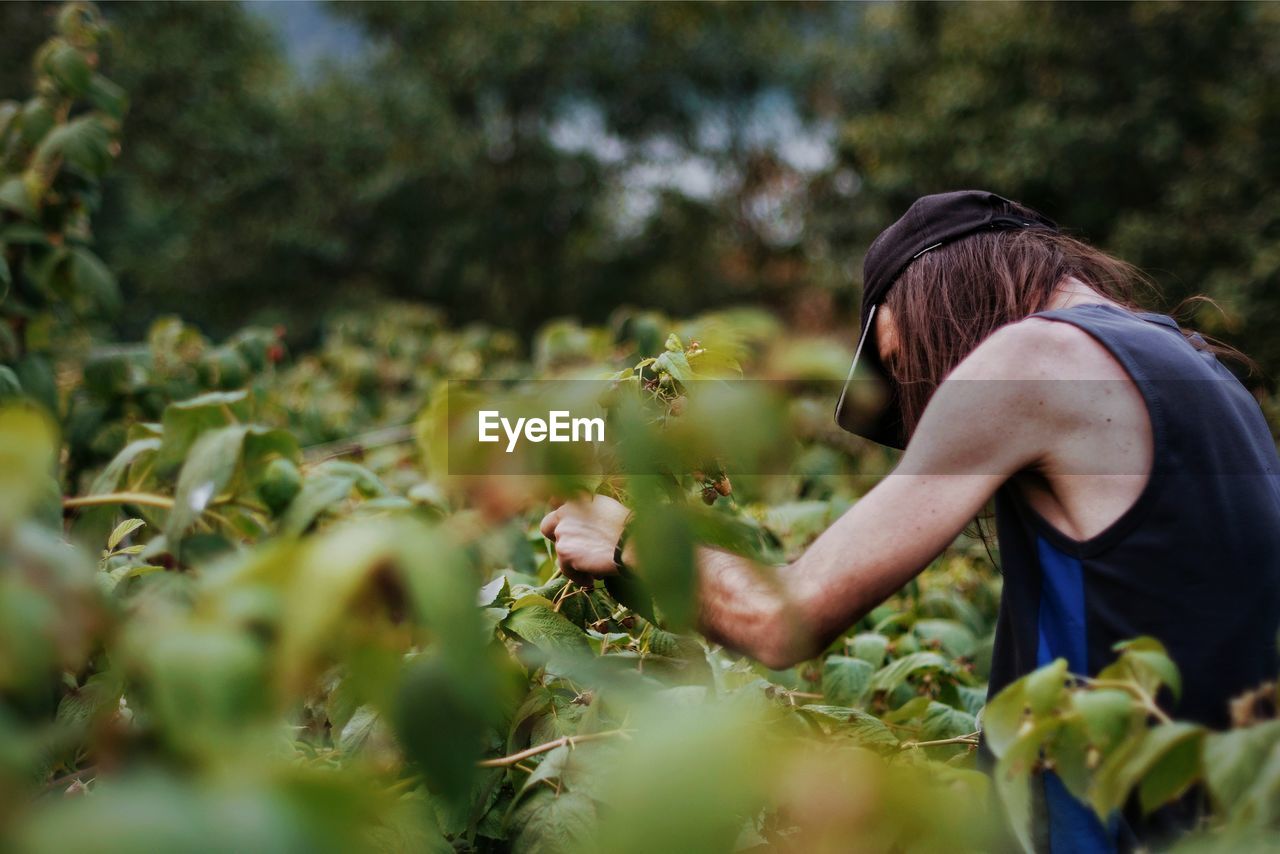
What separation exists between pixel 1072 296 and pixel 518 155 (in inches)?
647

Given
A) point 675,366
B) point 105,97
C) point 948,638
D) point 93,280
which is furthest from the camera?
point 105,97

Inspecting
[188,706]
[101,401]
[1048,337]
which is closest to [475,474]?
[188,706]

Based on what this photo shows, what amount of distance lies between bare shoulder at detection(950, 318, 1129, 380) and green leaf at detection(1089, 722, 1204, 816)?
0.46 metres

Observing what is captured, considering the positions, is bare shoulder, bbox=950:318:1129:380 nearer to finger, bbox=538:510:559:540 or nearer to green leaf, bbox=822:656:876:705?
finger, bbox=538:510:559:540

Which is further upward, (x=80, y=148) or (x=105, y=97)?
(x=105, y=97)

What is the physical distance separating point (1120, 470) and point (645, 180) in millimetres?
16822

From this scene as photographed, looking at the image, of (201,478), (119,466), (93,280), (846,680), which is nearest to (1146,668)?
(846,680)

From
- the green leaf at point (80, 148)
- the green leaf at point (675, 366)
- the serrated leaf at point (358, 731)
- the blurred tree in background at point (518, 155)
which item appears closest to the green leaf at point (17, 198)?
the green leaf at point (80, 148)

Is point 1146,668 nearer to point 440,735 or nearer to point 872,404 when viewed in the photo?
point 440,735

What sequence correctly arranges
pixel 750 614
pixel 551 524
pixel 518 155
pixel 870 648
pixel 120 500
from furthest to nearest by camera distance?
pixel 518 155
pixel 870 648
pixel 120 500
pixel 551 524
pixel 750 614

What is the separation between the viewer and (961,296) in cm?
140

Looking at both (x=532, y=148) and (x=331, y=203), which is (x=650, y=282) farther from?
(x=331, y=203)

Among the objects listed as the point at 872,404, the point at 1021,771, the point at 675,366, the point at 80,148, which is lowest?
the point at 1021,771

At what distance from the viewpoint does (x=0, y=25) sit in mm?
13836
